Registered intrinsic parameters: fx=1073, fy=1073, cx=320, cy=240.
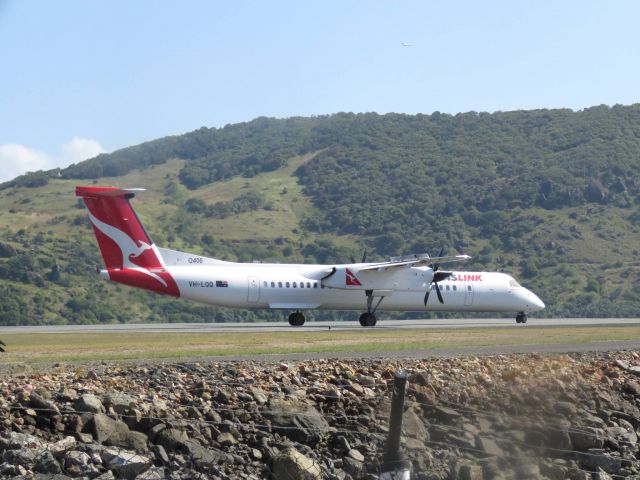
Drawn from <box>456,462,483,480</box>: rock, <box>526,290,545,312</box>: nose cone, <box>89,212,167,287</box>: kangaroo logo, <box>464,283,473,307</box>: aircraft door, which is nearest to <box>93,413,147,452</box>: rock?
<box>456,462,483,480</box>: rock

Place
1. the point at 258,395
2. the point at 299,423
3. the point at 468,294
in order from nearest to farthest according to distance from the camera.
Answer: the point at 299,423, the point at 258,395, the point at 468,294

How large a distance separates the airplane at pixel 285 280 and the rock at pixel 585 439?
A: 2756 cm

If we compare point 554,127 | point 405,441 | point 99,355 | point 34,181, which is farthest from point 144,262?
point 554,127

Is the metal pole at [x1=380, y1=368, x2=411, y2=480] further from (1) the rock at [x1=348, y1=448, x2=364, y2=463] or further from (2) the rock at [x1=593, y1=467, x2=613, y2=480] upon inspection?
(2) the rock at [x1=593, y1=467, x2=613, y2=480]

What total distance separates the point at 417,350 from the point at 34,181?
115 meters

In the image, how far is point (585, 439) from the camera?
61.0 feet

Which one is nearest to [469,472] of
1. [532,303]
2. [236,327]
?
[236,327]

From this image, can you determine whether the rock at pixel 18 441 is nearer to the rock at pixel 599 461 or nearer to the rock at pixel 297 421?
the rock at pixel 297 421

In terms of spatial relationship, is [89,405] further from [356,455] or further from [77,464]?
[356,455]

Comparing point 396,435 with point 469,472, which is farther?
point 469,472

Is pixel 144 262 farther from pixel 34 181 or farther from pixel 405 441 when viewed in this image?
pixel 34 181

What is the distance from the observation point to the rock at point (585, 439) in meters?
18.4

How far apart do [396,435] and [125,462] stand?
4.57 m

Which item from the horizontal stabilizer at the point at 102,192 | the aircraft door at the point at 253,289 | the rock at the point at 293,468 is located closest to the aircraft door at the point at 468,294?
the aircraft door at the point at 253,289
